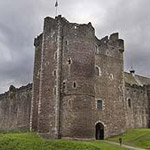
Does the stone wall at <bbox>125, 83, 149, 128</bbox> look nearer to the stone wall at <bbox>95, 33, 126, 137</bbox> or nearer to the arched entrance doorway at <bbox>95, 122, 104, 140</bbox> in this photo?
the stone wall at <bbox>95, 33, 126, 137</bbox>

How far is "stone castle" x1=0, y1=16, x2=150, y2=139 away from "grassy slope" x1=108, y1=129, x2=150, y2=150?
1441 millimetres

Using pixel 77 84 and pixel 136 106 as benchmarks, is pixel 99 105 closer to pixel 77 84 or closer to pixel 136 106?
pixel 77 84

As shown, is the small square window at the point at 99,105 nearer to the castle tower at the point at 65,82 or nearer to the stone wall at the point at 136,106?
the castle tower at the point at 65,82

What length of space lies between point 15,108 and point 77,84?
78.0 feet

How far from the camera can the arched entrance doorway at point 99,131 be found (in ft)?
132

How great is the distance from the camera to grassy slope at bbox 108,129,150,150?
3455 centimetres

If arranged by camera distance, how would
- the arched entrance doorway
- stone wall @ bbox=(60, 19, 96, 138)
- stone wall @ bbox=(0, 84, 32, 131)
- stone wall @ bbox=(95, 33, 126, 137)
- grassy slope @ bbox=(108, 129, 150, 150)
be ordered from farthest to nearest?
stone wall @ bbox=(0, 84, 32, 131)
stone wall @ bbox=(95, 33, 126, 137)
the arched entrance doorway
stone wall @ bbox=(60, 19, 96, 138)
grassy slope @ bbox=(108, 129, 150, 150)

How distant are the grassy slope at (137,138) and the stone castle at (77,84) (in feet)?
4.73

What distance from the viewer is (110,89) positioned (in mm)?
42469

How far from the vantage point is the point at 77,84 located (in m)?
37.1

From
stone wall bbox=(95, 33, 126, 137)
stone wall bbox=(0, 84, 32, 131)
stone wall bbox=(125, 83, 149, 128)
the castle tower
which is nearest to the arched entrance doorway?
stone wall bbox=(95, 33, 126, 137)

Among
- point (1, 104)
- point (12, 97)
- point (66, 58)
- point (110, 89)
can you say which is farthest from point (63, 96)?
point (1, 104)

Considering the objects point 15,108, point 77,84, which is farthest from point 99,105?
point 15,108

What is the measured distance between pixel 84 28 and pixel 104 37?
627 cm
